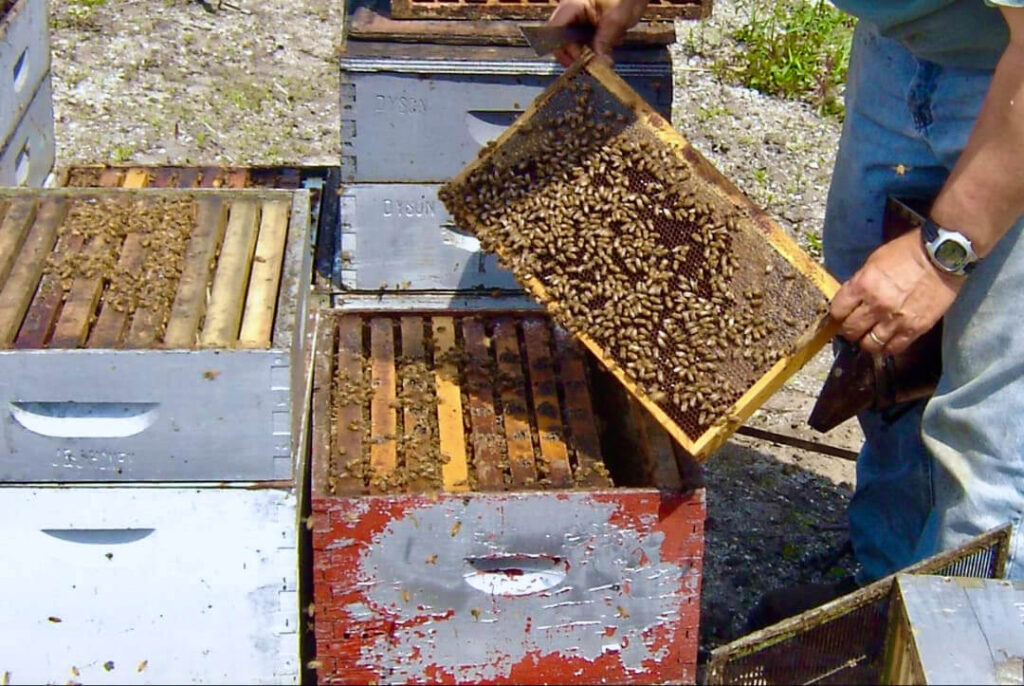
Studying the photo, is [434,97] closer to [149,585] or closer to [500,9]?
[500,9]

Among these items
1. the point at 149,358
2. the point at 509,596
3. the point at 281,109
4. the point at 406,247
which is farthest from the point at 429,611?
the point at 281,109

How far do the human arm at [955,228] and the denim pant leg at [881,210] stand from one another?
Answer: 53 cm

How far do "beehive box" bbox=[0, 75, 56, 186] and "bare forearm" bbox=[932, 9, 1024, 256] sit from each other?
225cm

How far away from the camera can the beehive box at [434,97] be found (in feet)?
10.2

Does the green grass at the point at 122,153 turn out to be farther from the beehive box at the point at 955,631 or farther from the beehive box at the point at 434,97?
the beehive box at the point at 955,631

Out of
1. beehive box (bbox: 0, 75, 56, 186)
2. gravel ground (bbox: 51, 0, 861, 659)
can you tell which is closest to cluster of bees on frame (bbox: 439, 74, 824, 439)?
beehive box (bbox: 0, 75, 56, 186)

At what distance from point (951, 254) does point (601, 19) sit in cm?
103

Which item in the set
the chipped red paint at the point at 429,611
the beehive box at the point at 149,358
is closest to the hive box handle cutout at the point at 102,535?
the beehive box at the point at 149,358

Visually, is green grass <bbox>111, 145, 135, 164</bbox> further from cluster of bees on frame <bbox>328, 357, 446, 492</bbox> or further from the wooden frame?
cluster of bees on frame <bbox>328, 357, 446, 492</bbox>

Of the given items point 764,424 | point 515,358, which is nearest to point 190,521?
point 515,358

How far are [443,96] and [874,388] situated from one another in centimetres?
130

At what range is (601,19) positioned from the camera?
9.48 feet

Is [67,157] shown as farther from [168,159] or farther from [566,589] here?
[566,589]

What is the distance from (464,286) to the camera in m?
3.40
